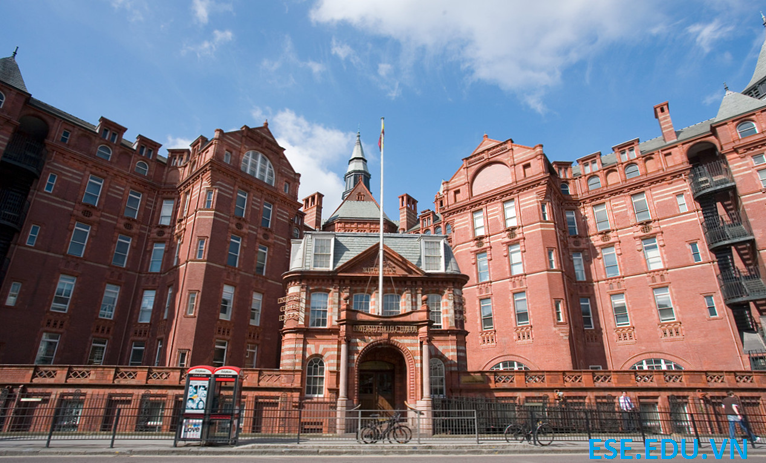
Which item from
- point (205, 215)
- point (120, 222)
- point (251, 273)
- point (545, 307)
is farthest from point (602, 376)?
point (120, 222)

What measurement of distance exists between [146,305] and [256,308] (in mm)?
8207

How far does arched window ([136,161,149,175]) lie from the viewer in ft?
120

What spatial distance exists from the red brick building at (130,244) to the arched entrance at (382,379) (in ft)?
35.5

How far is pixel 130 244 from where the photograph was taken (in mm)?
34406

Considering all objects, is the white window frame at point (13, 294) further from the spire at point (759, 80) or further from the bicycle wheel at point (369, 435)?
the spire at point (759, 80)

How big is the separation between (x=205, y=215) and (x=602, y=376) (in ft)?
95.6

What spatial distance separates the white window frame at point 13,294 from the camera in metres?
27.7

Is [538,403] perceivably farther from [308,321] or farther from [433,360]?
[308,321]

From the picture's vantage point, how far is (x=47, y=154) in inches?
1248

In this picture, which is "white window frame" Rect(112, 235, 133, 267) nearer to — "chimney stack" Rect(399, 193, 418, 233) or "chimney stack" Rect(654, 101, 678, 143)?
"chimney stack" Rect(399, 193, 418, 233)

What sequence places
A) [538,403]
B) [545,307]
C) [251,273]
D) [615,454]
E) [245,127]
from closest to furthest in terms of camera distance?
[615,454]
[538,403]
[545,307]
[251,273]
[245,127]

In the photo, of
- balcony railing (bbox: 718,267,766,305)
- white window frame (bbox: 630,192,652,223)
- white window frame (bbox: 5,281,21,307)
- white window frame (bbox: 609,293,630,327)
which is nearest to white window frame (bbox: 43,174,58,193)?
white window frame (bbox: 5,281,21,307)

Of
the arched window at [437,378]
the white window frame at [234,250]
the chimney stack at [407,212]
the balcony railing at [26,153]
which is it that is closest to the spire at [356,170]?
the chimney stack at [407,212]

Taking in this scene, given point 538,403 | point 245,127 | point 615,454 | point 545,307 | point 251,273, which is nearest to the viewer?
point 615,454
